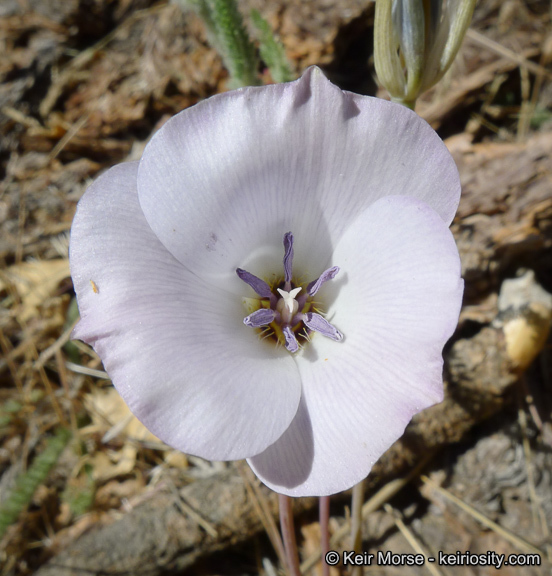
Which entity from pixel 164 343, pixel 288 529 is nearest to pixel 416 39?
pixel 164 343

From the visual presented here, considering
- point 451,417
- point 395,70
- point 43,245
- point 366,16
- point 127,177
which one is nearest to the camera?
point 127,177

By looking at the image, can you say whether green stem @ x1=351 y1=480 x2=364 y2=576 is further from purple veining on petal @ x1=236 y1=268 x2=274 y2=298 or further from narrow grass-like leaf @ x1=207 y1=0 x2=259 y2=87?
narrow grass-like leaf @ x1=207 y1=0 x2=259 y2=87

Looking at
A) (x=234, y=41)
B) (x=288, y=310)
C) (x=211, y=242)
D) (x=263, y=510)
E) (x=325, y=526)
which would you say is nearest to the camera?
(x=211, y=242)

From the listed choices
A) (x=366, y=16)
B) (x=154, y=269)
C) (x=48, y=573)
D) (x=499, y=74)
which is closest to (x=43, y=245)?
(x=48, y=573)

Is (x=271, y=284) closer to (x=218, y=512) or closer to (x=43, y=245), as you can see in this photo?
(x=218, y=512)

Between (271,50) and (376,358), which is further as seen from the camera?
(271,50)

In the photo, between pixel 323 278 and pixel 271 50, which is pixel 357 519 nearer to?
pixel 323 278

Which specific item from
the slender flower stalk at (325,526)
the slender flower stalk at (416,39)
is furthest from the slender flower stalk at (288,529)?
the slender flower stalk at (416,39)
